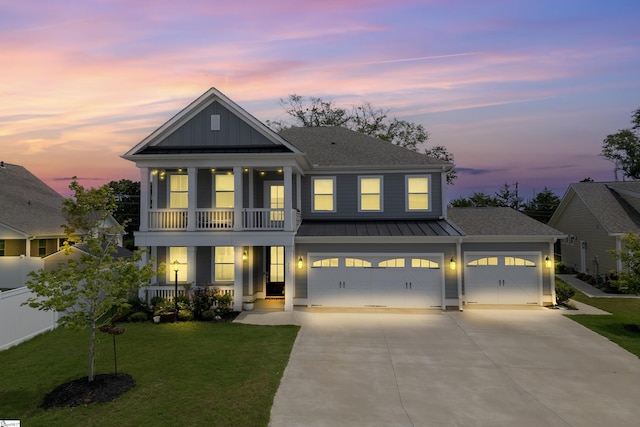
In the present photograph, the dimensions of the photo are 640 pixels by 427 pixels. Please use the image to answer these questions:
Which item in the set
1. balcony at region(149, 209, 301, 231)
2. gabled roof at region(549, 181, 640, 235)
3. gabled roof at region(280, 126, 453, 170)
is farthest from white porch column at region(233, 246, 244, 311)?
gabled roof at region(549, 181, 640, 235)

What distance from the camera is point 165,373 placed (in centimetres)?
844

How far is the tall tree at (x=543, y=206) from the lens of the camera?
46812 millimetres

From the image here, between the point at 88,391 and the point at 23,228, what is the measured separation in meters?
19.6

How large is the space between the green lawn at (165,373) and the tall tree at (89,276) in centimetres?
123

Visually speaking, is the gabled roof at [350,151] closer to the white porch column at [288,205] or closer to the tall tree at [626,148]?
the white porch column at [288,205]

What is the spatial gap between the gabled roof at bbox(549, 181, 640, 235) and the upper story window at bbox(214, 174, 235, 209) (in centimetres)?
2128

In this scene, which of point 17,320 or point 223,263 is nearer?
point 17,320

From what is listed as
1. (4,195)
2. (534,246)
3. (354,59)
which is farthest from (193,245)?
(4,195)

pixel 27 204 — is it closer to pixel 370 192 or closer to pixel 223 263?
pixel 223 263

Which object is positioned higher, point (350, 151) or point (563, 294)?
point (350, 151)

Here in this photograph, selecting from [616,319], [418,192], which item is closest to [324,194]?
[418,192]

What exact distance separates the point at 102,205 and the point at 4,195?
2266 cm

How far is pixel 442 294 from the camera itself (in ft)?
51.0

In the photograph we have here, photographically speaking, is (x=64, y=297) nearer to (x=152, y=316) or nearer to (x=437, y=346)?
(x=152, y=316)
